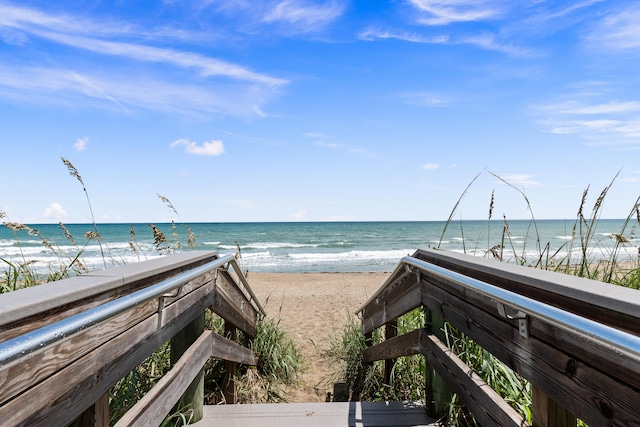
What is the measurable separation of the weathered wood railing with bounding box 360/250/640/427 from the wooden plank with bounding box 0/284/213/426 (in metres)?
1.18

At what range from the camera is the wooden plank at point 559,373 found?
3.28ft

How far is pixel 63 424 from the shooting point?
119 cm

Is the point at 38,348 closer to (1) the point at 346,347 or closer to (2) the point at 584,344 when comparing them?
(2) the point at 584,344

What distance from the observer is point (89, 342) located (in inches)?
51.3

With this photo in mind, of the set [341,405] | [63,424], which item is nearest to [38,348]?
[63,424]

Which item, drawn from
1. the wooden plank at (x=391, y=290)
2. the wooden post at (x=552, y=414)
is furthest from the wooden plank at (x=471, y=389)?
the wooden plank at (x=391, y=290)

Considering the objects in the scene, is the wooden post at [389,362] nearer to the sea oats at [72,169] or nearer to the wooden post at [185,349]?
the wooden post at [185,349]

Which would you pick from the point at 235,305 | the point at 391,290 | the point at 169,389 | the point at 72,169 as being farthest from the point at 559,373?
the point at 72,169

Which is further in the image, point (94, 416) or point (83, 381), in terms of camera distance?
point (94, 416)

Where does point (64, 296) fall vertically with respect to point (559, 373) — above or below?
above

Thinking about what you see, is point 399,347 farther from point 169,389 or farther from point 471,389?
point 169,389

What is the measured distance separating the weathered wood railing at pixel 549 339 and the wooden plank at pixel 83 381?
3.86 feet

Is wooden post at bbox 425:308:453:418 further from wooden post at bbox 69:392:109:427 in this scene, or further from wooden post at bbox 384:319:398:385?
wooden post at bbox 69:392:109:427

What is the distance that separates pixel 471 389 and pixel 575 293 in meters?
0.82
